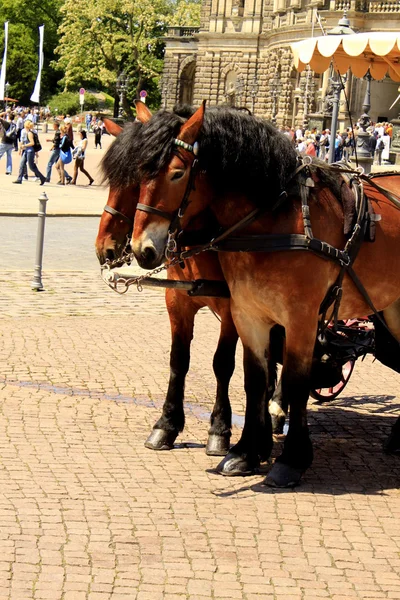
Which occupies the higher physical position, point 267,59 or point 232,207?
point 267,59

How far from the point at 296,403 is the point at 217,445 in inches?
34.5

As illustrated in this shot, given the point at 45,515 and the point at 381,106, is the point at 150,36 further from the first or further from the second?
the point at 45,515

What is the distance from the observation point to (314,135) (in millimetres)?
49188

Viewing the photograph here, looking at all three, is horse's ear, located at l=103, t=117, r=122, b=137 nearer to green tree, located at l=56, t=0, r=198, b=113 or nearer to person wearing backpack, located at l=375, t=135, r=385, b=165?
person wearing backpack, located at l=375, t=135, r=385, b=165

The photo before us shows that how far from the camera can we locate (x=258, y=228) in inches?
278

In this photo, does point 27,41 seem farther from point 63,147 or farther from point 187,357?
point 187,357

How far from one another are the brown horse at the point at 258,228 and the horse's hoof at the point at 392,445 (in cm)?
108

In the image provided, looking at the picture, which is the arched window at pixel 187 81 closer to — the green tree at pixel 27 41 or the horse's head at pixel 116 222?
the green tree at pixel 27 41

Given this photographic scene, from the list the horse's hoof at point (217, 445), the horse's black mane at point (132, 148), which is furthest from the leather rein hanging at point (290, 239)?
the horse's hoof at point (217, 445)

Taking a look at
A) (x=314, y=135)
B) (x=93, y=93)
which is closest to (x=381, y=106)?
(x=314, y=135)

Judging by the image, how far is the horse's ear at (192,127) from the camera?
21.8ft

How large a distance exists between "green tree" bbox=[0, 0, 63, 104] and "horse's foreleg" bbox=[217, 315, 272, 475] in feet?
354

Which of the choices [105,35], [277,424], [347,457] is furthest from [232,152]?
[105,35]

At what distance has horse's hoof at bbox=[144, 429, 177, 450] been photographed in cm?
799
